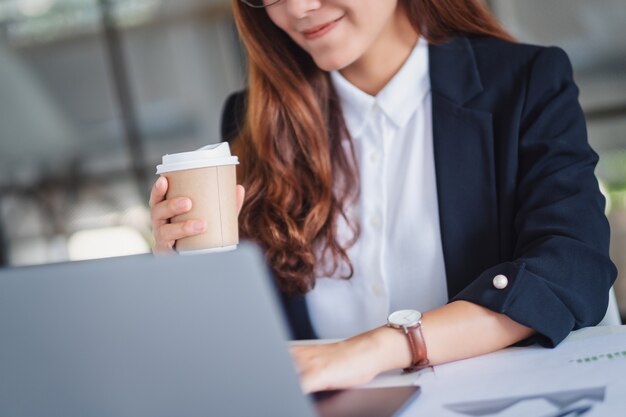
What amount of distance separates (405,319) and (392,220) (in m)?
0.47

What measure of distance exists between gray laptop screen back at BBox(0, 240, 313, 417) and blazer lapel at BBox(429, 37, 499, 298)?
787 mm

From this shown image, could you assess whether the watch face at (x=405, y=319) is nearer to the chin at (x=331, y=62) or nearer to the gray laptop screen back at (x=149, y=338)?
the gray laptop screen back at (x=149, y=338)

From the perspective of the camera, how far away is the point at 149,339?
0.66 meters

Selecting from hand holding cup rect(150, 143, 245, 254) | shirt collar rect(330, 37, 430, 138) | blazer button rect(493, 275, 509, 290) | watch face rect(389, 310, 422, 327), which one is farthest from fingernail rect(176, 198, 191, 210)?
shirt collar rect(330, 37, 430, 138)

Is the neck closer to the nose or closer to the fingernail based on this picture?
the nose

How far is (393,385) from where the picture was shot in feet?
3.20

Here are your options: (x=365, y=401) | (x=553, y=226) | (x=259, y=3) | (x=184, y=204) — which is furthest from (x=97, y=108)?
(x=365, y=401)

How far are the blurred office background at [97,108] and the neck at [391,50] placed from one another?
9.53 feet

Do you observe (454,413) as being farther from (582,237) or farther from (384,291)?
(384,291)

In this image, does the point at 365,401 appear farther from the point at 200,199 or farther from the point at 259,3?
the point at 259,3

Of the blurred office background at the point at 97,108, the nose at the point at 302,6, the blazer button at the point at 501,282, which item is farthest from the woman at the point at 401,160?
the blurred office background at the point at 97,108

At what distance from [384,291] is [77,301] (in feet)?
2.94

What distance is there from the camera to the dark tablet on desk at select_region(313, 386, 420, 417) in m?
0.87

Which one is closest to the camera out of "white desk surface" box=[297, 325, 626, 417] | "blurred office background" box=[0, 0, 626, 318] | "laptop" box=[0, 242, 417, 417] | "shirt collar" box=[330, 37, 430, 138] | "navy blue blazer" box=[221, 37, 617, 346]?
"laptop" box=[0, 242, 417, 417]
